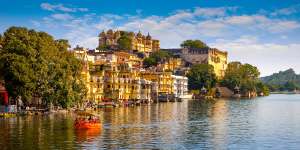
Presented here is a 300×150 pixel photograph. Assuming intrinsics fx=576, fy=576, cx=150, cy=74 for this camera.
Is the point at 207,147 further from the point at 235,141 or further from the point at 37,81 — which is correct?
the point at 37,81

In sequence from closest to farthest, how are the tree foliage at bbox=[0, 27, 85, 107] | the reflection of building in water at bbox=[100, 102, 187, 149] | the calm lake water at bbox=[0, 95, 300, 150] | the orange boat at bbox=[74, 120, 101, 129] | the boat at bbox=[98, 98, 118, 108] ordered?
1. the calm lake water at bbox=[0, 95, 300, 150]
2. the reflection of building in water at bbox=[100, 102, 187, 149]
3. the orange boat at bbox=[74, 120, 101, 129]
4. the tree foliage at bbox=[0, 27, 85, 107]
5. the boat at bbox=[98, 98, 118, 108]

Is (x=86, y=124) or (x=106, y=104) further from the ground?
(x=106, y=104)

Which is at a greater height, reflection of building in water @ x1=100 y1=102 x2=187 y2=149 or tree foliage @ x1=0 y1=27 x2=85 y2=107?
tree foliage @ x1=0 y1=27 x2=85 y2=107

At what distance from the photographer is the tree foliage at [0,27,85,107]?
9019cm

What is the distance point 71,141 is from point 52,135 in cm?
581

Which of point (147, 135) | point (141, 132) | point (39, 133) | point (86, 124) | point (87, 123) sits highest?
point (87, 123)

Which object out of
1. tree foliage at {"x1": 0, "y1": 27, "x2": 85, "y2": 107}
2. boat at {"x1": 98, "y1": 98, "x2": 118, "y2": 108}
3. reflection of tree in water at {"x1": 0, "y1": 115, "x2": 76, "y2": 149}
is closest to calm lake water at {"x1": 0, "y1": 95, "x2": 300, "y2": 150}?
reflection of tree in water at {"x1": 0, "y1": 115, "x2": 76, "y2": 149}

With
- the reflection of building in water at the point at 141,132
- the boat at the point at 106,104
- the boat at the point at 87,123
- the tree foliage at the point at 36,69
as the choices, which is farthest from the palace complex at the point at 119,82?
the boat at the point at 87,123

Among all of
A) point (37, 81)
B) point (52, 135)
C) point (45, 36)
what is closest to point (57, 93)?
point (37, 81)

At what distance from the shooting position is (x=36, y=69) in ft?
305

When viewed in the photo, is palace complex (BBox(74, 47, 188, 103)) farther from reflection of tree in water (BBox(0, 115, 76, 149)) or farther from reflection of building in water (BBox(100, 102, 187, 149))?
reflection of building in water (BBox(100, 102, 187, 149))

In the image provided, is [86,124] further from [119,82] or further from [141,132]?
[119,82]

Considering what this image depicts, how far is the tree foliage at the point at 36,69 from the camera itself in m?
90.2

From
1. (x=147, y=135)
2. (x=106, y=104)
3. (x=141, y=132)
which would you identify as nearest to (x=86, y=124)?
(x=141, y=132)
